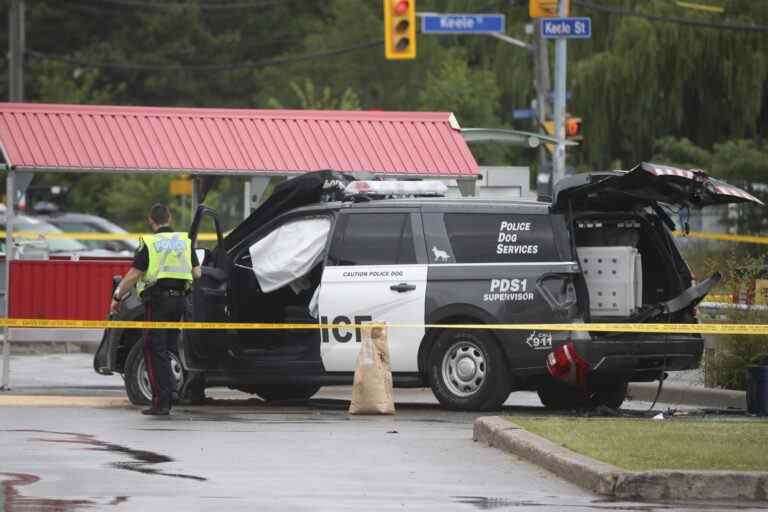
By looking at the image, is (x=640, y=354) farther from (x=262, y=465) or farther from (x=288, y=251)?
(x=262, y=465)

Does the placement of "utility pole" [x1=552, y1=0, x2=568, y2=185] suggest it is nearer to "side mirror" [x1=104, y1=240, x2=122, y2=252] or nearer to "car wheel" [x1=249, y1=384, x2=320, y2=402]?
"car wheel" [x1=249, y1=384, x2=320, y2=402]

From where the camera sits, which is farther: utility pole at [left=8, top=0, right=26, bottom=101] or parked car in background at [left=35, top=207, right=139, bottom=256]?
utility pole at [left=8, top=0, right=26, bottom=101]

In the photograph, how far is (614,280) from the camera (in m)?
15.9

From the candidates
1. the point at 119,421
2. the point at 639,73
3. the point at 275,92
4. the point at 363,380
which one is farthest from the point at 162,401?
the point at 275,92

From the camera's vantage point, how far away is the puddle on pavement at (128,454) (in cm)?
1108

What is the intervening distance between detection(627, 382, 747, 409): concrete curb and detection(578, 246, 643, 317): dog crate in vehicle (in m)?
1.29

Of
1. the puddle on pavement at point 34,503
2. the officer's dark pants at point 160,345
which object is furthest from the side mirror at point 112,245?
the puddle on pavement at point 34,503

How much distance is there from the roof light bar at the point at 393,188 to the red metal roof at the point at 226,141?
4.13 m

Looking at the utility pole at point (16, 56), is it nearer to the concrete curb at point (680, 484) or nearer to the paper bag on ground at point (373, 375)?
the paper bag on ground at point (373, 375)

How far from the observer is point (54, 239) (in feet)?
124

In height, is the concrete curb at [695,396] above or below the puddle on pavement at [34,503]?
above

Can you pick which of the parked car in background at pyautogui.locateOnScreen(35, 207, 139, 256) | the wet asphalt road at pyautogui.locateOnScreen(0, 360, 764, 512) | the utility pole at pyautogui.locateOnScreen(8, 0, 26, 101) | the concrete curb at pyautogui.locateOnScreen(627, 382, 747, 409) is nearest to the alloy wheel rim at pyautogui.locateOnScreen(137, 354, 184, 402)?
the wet asphalt road at pyautogui.locateOnScreen(0, 360, 764, 512)

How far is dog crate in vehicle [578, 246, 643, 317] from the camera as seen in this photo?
15781mm

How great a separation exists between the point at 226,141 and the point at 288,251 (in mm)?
4760
